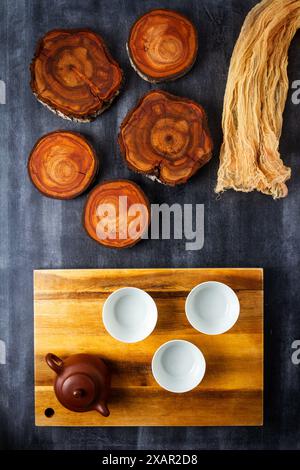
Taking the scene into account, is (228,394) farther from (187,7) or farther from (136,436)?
(187,7)

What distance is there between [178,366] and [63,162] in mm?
1003

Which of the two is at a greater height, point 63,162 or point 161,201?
point 63,162

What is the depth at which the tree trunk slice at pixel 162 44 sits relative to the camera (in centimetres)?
175

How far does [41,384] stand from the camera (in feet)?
5.93

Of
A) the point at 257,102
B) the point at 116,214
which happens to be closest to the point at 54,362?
the point at 116,214

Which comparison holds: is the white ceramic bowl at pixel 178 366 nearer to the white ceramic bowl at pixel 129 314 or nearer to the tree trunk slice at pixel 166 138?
the white ceramic bowl at pixel 129 314

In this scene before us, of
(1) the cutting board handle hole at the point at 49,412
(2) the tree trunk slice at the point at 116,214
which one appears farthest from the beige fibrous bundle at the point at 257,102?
(1) the cutting board handle hole at the point at 49,412

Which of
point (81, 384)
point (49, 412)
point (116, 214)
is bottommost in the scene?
point (49, 412)

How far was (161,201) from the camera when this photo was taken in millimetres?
1857

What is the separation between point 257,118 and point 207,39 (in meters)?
0.43

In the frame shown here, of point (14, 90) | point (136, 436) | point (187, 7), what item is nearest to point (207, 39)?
point (187, 7)

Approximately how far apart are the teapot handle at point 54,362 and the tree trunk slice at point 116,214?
516mm

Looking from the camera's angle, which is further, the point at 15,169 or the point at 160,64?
the point at 15,169

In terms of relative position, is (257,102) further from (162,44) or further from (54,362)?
(54,362)
